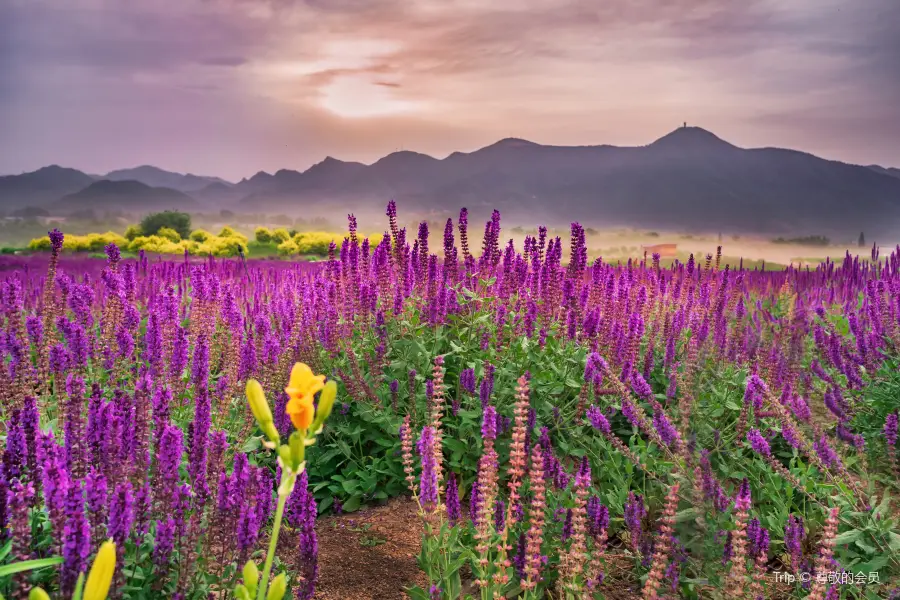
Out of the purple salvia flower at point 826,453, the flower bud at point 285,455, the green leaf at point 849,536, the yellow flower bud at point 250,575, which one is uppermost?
the flower bud at point 285,455

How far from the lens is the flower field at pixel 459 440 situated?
266cm

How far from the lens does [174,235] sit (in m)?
22.2

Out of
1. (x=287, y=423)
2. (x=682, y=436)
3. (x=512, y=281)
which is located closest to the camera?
(x=682, y=436)

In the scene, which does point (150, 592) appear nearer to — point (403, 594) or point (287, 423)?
point (403, 594)

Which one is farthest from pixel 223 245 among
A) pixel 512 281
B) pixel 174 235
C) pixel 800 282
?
pixel 512 281

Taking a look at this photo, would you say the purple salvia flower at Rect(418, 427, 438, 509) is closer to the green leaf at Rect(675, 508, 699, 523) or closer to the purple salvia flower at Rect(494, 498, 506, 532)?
the purple salvia flower at Rect(494, 498, 506, 532)

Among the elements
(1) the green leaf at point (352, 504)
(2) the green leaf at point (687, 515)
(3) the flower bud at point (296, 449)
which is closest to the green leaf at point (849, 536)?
(2) the green leaf at point (687, 515)

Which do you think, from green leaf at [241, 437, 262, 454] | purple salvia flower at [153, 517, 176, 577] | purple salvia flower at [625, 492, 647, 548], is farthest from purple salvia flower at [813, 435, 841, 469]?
purple salvia flower at [153, 517, 176, 577]

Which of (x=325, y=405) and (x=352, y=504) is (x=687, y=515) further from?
(x=325, y=405)

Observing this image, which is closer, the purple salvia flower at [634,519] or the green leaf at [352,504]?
the purple salvia flower at [634,519]

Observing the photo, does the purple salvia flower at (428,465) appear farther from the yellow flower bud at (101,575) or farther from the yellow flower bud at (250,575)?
the yellow flower bud at (101,575)

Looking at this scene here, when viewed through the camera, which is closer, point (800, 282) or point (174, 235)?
point (800, 282)

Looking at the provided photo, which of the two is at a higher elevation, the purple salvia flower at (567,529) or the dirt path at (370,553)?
the purple salvia flower at (567,529)

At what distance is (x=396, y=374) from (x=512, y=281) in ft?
3.99
